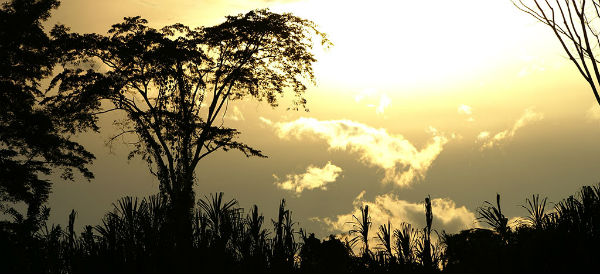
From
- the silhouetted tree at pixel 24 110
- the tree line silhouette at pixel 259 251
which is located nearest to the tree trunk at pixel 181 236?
the tree line silhouette at pixel 259 251

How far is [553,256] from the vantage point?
328 inches

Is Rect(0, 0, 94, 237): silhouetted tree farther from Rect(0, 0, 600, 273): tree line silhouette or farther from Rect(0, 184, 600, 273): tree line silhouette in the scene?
Rect(0, 184, 600, 273): tree line silhouette

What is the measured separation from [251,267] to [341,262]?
1.50 metres

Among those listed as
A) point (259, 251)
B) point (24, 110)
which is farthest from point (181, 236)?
point (24, 110)

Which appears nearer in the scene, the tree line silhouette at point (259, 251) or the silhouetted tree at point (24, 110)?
the tree line silhouette at point (259, 251)

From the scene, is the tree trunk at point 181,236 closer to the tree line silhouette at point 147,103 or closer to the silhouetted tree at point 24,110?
the tree line silhouette at point 147,103

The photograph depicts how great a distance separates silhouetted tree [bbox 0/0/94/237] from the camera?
2495cm

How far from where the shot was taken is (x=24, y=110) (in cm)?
2545

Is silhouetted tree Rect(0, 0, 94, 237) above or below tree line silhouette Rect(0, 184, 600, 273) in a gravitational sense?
above

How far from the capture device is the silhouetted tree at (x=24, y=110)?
81.9ft

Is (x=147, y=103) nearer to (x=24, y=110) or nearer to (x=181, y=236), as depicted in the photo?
(x=24, y=110)

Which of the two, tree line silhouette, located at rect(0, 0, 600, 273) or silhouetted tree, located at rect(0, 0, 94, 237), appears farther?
silhouetted tree, located at rect(0, 0, 94, 237)

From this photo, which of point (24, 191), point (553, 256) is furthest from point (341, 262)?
point (24, 191)

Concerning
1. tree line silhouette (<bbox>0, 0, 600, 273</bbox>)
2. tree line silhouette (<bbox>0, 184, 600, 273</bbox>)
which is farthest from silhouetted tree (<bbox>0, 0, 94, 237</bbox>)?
tree line silhouette (<bbox>0, 184, 600, 273</bbox>)
